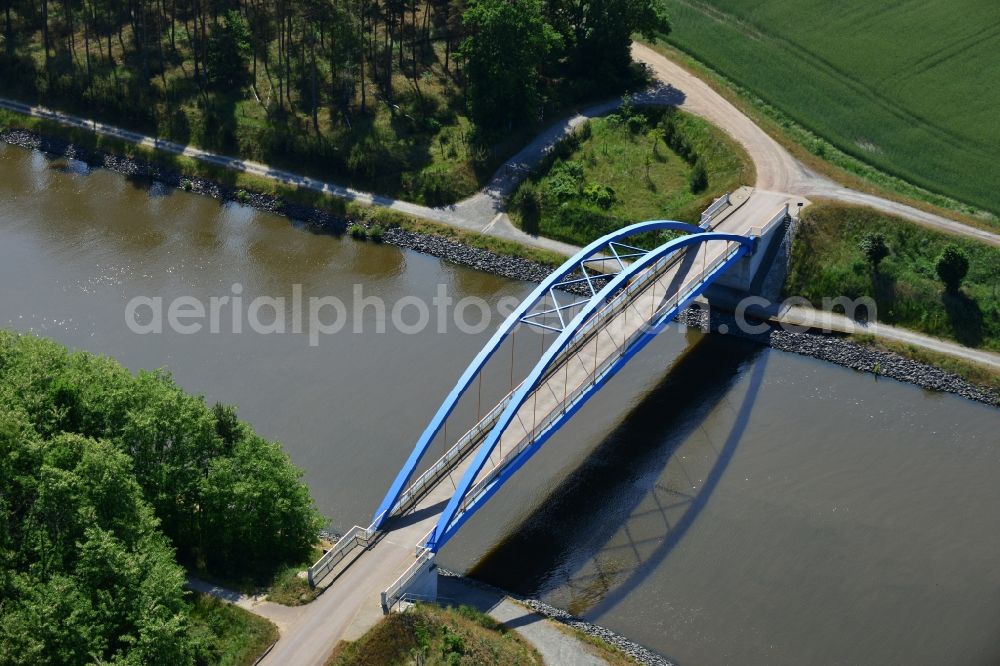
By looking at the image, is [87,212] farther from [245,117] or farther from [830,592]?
[830,592]

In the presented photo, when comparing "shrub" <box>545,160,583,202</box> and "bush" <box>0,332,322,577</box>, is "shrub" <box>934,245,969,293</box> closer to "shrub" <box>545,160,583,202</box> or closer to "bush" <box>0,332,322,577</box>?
"shrub" <box>545,160,583,202</box>

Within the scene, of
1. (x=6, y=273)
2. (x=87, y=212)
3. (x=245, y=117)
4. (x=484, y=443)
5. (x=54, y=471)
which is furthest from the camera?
(x=245, y=117)

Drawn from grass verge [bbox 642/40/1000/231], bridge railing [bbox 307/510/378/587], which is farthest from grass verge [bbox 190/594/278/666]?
grass verge [bbox 642/40/1000/231]

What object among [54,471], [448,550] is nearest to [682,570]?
[448,550]

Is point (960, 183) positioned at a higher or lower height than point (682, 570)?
higher

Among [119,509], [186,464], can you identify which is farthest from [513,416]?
[119,509]

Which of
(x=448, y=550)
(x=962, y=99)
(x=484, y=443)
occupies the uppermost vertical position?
(x=962, y=99)

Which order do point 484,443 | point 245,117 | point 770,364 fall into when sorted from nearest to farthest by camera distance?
point 484,443 → point 770,364 → point 245,117
